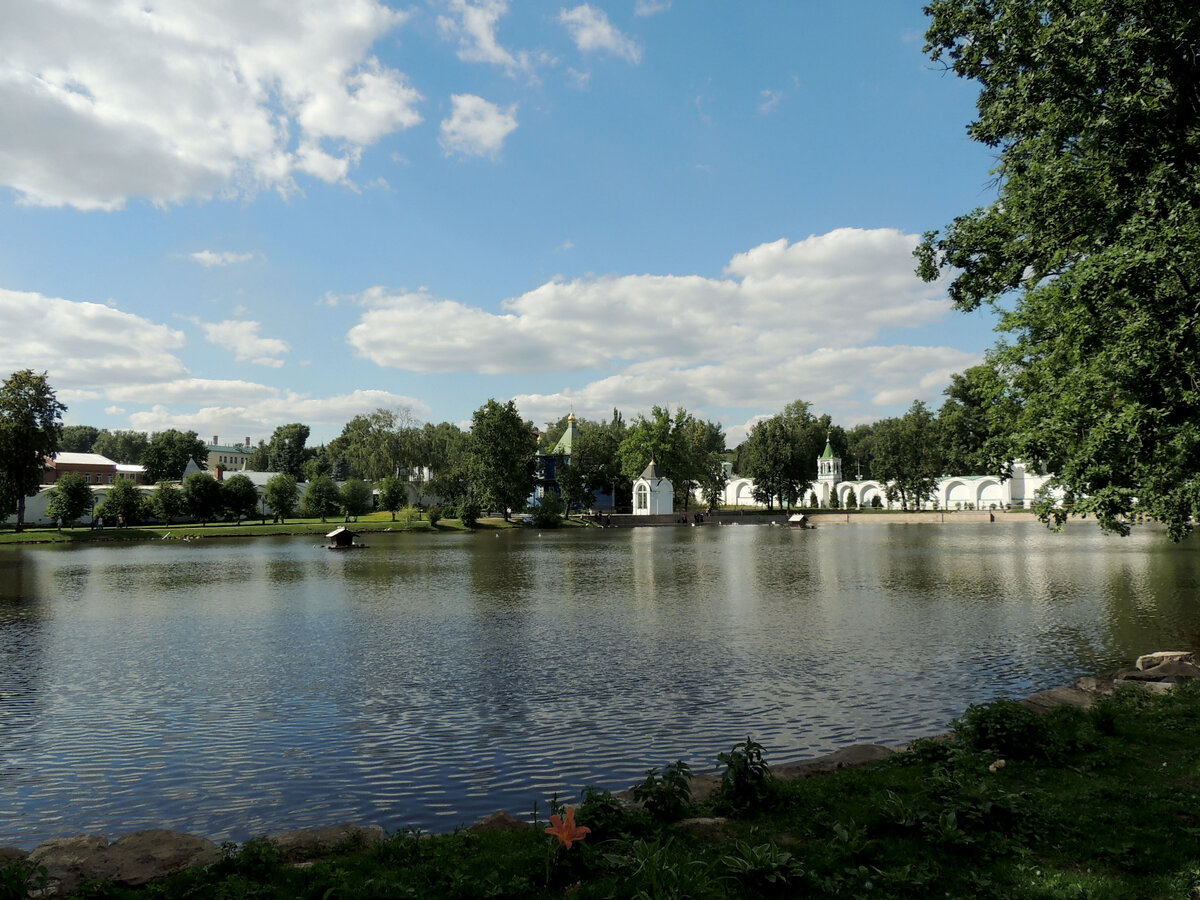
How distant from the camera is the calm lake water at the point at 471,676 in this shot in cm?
951

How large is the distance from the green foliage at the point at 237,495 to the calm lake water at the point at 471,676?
55.9m

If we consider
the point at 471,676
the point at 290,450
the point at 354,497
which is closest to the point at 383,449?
the point at 354,497

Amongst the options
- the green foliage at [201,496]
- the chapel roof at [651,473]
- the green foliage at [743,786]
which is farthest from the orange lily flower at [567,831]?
the chapel roof at [651,473]

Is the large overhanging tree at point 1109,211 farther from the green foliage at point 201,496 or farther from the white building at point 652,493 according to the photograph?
the white building at point 652,493

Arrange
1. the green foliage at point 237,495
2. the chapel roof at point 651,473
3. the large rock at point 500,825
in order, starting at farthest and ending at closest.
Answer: the chapel roof at point 651,473, the green foliage at point 237,495, the large rock at point 500,825

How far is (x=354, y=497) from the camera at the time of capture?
306 ft

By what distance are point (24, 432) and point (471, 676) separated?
6498 centimetres

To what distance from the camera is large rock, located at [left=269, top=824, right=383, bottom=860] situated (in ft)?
22.2

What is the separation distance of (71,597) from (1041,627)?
106ft

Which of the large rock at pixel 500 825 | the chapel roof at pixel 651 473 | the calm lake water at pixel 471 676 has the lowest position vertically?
the calm lake water at pixel 471 676

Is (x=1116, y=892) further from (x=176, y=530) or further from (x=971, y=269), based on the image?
(x=176, y=530)

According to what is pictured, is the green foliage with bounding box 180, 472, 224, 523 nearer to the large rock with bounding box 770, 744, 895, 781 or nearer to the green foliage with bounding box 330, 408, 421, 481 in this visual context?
the green foliage with bounding box 330, 408, 421, 481

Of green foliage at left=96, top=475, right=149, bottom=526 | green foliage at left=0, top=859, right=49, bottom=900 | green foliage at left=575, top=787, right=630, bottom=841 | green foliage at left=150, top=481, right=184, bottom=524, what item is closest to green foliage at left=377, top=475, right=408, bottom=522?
green foliage at left=150, top=481, right=184, bottom=524

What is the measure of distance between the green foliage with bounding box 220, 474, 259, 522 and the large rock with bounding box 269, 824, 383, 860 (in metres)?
87.7
